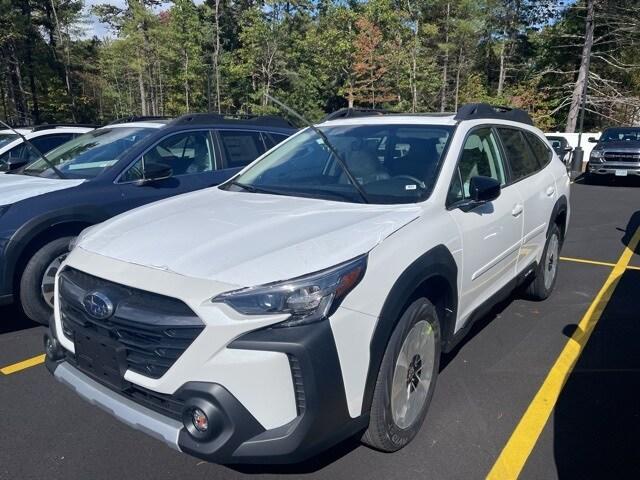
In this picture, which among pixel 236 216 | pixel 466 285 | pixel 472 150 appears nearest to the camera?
pixel 236 216

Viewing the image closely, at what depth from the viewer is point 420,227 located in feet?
8.88

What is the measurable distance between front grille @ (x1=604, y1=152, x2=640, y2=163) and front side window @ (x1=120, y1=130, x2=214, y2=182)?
13342 mm

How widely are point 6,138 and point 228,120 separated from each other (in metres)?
5.02

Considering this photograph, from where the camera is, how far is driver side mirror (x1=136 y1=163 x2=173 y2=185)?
15.7 ft

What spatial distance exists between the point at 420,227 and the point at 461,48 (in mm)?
45571

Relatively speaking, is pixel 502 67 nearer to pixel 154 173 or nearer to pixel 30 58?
pixel 30 58

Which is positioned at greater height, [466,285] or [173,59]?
[173,59]

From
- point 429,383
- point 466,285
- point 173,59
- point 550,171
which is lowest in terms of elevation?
point 429,383

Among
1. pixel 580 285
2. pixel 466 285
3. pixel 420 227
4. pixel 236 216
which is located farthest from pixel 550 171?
pixel 236 216

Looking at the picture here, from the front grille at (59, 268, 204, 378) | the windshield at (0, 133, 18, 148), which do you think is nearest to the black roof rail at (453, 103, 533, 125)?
the front grille at (59, 268, 204, 378)

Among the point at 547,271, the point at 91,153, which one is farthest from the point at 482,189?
the point at 91,153

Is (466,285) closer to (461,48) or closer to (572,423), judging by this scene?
(572,423)

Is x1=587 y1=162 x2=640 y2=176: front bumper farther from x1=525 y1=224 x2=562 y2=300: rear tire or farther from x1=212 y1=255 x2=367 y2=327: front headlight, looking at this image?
x1=212 y1=255 x2=367 y2=327: front headlight

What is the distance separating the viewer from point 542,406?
322 cm
